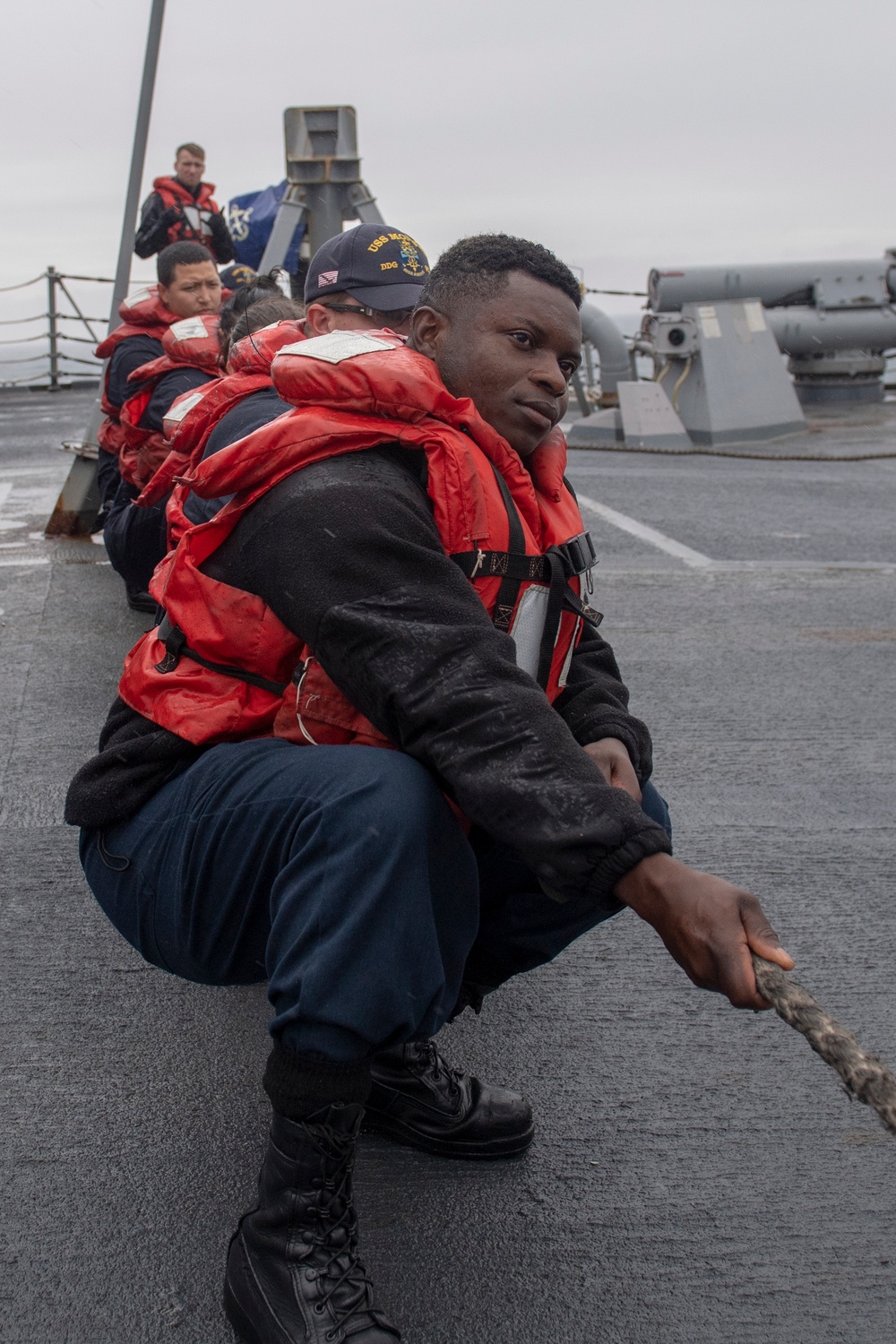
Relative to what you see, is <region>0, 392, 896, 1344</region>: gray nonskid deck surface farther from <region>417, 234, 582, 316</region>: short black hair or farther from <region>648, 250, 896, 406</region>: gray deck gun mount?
<region>648, 250, 896, 406</region>: gray deck gun mount

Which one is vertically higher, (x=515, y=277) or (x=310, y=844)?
(x=515, y=277)

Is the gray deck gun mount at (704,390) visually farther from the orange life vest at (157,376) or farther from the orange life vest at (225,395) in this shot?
the orange life vest at (225,395)

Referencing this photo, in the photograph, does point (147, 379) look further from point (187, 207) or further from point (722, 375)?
point (722, 375)

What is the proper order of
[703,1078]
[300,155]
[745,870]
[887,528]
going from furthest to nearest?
1. [300,155]
2. [887,528]
3. [745,870]
4. [703,1078]

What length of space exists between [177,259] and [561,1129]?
461 cm

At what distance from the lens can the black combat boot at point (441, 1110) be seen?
6.92ft

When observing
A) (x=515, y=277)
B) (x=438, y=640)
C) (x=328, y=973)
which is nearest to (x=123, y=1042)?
(x=328, y=973)

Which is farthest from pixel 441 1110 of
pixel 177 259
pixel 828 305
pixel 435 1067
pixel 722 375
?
pixel 828 305

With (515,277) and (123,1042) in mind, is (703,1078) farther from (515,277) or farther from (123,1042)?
(515,277)

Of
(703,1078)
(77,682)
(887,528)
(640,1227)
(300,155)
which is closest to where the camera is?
(640,1227)

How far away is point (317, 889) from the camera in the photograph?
164 centimetres

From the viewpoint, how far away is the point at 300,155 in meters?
10.9

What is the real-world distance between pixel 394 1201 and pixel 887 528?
700cm

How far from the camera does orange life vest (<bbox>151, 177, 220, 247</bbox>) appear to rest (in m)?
8.86
